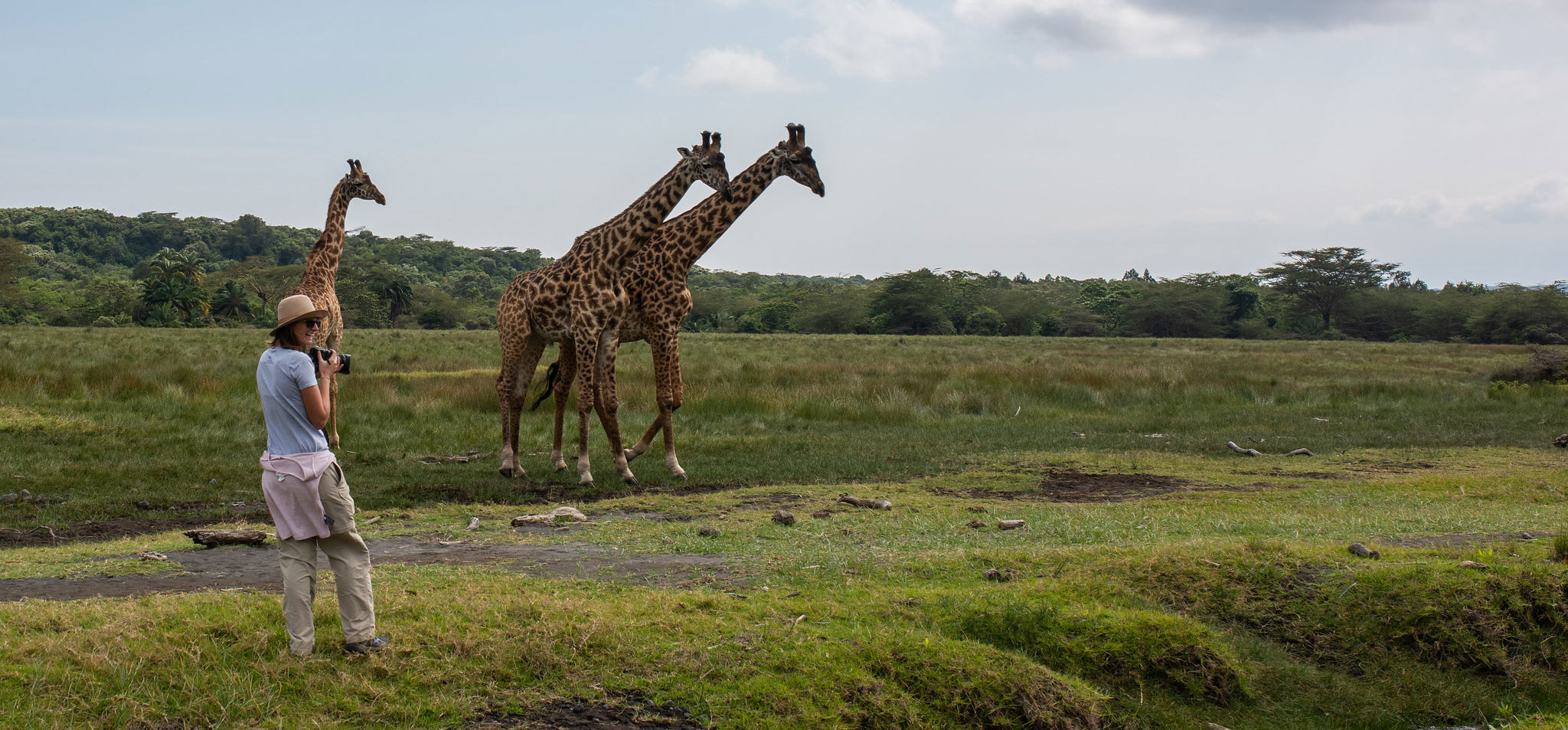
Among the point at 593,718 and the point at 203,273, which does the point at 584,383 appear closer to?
the point at 593,718

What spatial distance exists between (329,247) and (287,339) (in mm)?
11085

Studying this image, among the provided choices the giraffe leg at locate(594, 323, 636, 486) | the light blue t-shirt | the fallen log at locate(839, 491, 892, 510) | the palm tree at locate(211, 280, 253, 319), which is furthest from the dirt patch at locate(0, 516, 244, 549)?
the palm tree at locate(211, 280, 253, 319)

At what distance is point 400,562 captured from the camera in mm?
7070

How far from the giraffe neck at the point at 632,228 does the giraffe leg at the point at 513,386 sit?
1.08 m

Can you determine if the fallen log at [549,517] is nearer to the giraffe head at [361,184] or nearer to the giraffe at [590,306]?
the giraffe at [590,306]

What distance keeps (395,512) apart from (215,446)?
4.87 metres

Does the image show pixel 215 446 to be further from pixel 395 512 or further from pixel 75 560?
pixel 75 560

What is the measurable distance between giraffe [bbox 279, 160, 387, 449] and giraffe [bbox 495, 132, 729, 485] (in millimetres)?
3510

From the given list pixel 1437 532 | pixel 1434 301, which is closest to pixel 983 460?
pixel 1437 532

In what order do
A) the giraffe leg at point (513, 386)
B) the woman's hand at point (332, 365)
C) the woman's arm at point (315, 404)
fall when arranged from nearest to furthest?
the woman's arm at point (315, 404) < the woman's hand at point (332, 365) < the giraffe leg at point (513, 386)

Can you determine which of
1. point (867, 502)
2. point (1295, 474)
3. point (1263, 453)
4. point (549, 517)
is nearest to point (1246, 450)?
point (1263, 453)

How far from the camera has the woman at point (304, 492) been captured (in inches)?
179

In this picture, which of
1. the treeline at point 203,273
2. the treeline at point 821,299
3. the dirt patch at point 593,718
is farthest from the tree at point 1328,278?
the dirt patch at point 593,718

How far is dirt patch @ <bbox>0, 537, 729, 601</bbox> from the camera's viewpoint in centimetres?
612
